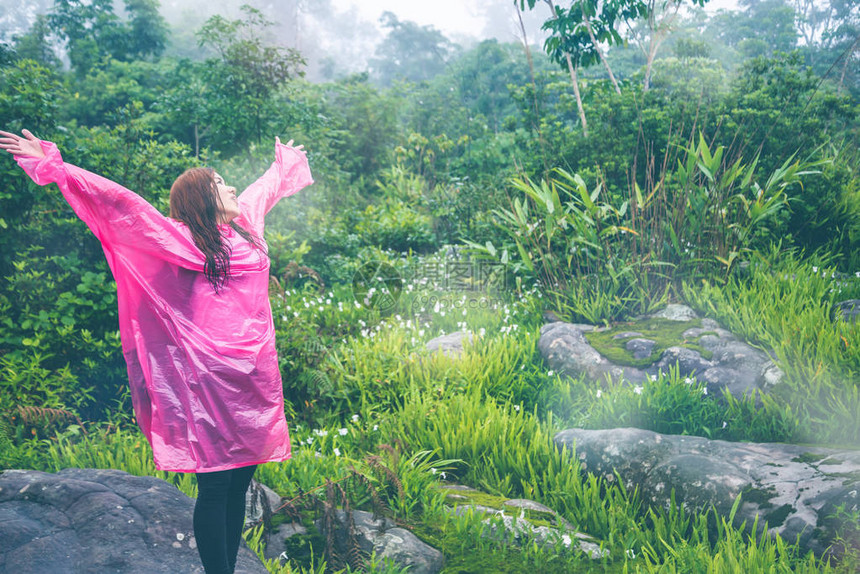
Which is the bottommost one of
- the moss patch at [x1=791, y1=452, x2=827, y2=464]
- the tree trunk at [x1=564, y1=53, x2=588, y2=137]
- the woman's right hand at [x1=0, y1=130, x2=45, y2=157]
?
the moss patch at [x1=791, y1=452, x2=827, y2=464]

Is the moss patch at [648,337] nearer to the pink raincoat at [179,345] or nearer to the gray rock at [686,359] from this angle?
the gray rock at [686,359]

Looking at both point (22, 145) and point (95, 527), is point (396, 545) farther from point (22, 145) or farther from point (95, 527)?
point (22, 145)

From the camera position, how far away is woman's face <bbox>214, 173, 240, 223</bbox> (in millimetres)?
2225

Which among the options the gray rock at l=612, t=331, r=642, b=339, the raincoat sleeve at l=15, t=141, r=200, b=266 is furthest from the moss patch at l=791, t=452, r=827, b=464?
the raincoat sleeve at l=15, t=141, r=200, b=266

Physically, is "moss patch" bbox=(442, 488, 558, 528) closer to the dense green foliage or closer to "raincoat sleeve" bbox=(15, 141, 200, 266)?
the dense green foliage

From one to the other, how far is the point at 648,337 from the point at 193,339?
3278mm

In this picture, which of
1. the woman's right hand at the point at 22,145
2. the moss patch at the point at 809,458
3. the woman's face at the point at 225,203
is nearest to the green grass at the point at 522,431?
the moss patch at the point at 809,458

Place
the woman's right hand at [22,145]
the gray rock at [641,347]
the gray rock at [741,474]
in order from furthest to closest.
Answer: the gray rock at [641,347] → the gray rock at [741,474] → the woman's right hand at [22,145]

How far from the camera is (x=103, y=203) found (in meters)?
1.98

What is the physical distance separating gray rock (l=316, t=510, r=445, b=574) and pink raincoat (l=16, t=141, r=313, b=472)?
29.6 inches

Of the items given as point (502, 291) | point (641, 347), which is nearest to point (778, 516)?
point (641, 347)

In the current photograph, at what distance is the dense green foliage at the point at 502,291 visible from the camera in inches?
117

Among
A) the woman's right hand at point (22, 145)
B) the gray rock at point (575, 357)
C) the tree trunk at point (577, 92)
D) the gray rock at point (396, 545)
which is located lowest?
the gray rock at point (396, 545)

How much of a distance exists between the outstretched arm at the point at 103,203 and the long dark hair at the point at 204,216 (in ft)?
0.21
